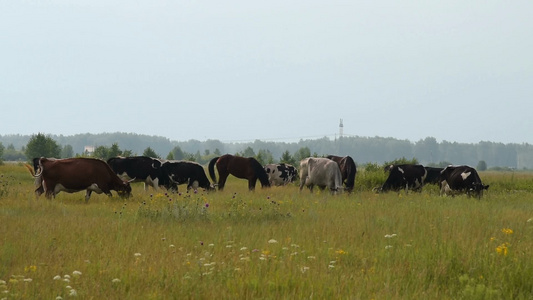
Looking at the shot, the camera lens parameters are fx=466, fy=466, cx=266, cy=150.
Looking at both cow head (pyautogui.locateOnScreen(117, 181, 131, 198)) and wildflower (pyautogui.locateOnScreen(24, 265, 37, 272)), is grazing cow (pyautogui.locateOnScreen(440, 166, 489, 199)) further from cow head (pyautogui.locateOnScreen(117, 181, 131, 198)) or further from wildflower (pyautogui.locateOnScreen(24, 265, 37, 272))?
wildflower (pyautogui.locateOnScreen(24, 265, 37, 272))

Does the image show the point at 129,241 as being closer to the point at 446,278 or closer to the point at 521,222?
the point at 446,278

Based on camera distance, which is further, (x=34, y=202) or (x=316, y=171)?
(x=316, y=171)

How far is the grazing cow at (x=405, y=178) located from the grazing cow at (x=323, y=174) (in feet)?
13.7

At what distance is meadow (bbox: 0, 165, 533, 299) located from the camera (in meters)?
5.55

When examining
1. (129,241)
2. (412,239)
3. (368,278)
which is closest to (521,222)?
(412,239)

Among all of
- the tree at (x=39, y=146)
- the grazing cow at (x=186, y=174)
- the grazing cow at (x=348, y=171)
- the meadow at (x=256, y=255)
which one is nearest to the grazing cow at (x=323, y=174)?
the grazing cow at (x=348, y=171)

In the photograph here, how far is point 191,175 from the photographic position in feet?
75.8

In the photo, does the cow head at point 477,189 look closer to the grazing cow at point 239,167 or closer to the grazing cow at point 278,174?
the grazing cow at point 239,167

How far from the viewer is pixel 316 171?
21375 millimetres

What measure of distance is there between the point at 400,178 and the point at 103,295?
21.0m

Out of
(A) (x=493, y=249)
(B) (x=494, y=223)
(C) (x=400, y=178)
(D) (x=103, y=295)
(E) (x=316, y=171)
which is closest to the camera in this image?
(D) (x=103, y=295)

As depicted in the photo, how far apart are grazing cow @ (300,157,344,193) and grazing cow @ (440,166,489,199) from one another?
18.3 feet

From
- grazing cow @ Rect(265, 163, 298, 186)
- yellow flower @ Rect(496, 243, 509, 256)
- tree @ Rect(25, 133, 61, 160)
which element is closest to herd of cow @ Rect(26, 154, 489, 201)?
grazing cow @ Rect(265, 163, 298, 186)

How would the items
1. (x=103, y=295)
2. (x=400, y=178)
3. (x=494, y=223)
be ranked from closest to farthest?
1. (x=103, y=295)
2. (x=494, y=223)
3. (x=400, y=178)
